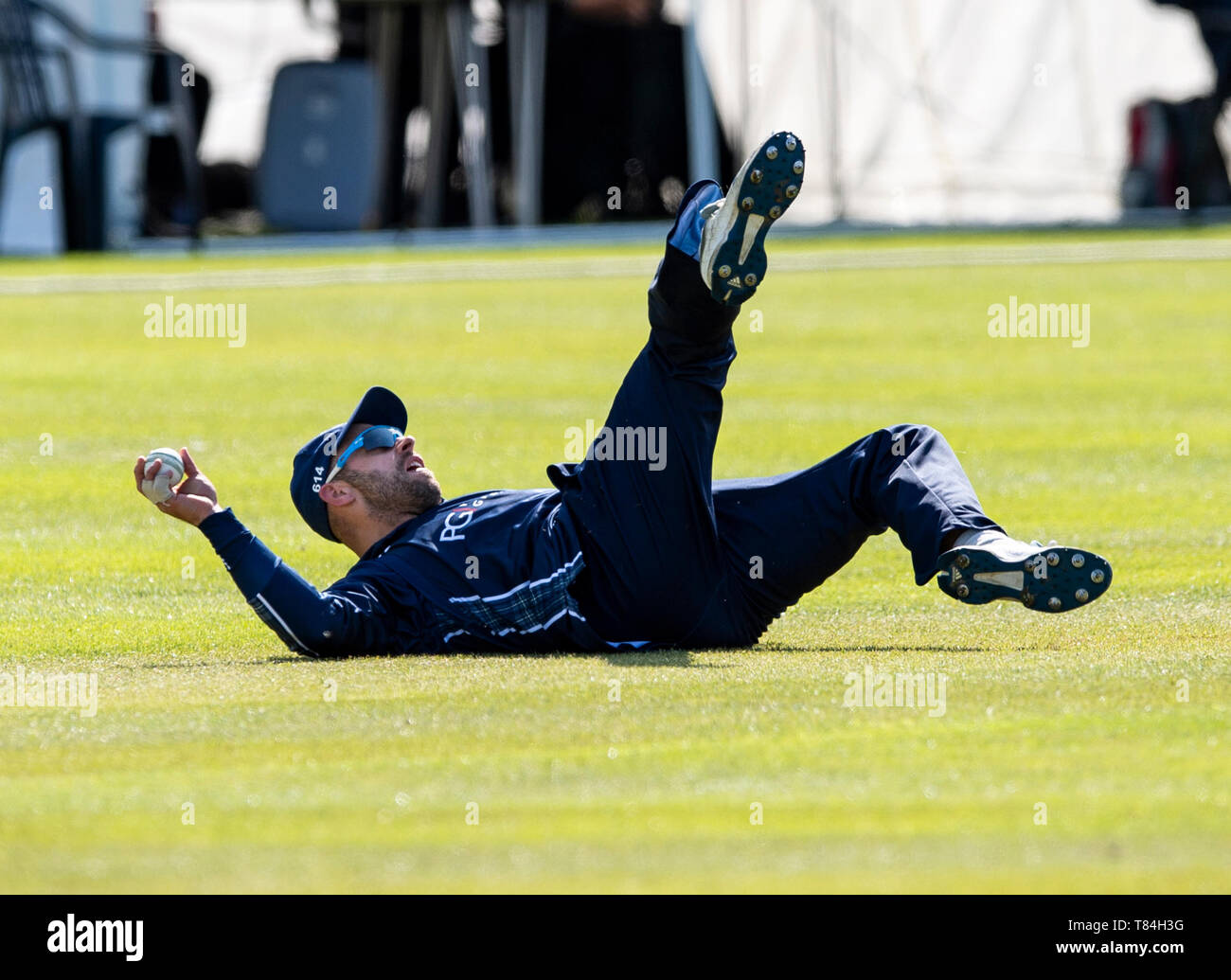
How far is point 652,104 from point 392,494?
34.0m

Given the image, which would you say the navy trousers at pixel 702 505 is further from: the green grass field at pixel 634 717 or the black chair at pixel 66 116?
the black chair at pixel 66 116

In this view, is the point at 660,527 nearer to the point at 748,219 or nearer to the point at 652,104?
the point at 748,219

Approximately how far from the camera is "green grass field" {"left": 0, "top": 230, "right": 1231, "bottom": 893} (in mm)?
5020

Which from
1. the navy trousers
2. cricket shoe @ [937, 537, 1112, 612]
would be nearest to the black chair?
the navy trousers

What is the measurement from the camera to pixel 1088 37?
40.8 metres

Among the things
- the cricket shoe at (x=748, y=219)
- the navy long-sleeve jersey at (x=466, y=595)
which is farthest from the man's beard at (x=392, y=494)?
the cricket shoe at (x=748, y=219)

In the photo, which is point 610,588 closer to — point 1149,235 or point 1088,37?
point 1149,235

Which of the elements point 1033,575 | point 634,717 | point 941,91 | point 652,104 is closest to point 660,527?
point 634,717

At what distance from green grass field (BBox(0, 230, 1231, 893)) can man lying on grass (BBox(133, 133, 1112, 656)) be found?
0.16 metres

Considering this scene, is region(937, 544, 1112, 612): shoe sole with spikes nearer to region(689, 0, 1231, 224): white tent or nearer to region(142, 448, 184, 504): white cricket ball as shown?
region(142, 448, 184, 504): white cricket ball

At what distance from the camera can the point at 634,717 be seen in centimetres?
631

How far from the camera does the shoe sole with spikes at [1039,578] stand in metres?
6.77

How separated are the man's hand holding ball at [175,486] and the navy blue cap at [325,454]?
23.7 inches

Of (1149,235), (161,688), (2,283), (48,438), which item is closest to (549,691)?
(161,688)
